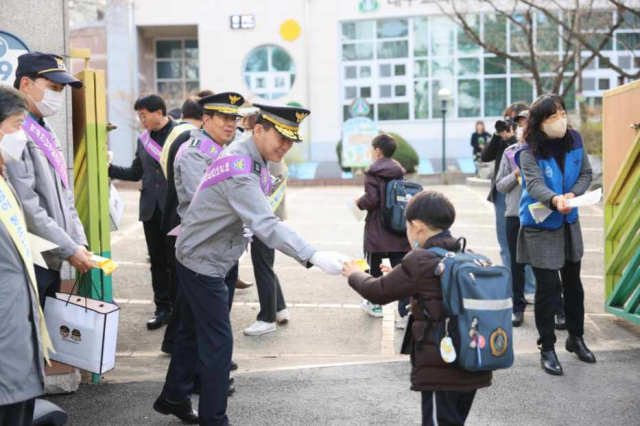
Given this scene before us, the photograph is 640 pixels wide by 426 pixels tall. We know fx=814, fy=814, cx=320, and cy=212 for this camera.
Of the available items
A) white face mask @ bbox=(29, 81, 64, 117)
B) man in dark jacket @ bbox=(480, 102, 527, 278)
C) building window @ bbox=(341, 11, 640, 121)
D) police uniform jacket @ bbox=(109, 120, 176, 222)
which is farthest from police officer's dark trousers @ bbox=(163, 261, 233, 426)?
building window @ bbox=(341, 11, 640, 121)

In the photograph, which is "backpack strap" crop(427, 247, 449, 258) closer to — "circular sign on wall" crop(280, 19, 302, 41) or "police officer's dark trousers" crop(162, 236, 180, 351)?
"police officer's dark trousers" crop(162, 236, 180, 351)

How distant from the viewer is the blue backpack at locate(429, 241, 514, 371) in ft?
11.7

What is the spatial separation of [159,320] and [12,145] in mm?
3866

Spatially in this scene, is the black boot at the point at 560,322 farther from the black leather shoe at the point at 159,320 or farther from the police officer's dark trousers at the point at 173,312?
the black leather shoe at the point at 159,320

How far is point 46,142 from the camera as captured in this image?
4.50m

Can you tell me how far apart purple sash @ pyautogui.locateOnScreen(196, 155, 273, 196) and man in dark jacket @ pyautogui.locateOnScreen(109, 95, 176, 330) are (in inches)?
117

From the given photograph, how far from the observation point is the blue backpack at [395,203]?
7.27 m

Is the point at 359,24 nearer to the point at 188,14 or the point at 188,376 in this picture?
the point at 188,14

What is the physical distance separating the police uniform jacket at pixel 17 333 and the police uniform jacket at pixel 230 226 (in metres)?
1.02

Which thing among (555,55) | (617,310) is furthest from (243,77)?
(617,310)

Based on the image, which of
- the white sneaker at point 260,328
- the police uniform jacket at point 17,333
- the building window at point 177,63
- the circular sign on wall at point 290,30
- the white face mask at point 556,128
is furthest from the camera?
the building window at point 177,63

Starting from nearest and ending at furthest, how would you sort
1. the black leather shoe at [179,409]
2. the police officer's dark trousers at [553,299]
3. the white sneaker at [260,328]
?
the black leather shoe at [179,409]
the police officer's dark trousers at [553,299]
the white sneaker at [260,328]

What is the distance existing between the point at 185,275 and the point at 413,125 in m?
29.0

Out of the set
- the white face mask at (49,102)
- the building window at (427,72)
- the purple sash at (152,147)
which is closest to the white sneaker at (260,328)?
the purple sash at (152,147)
